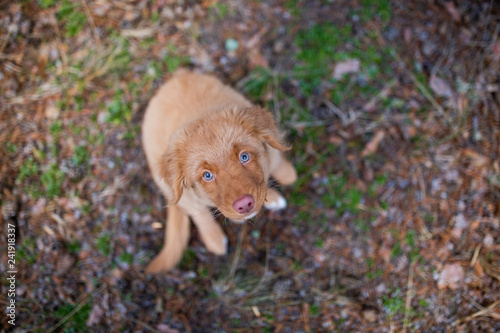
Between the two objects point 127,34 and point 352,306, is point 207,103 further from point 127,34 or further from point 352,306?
point 352,306

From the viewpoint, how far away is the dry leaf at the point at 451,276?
2.90 metres

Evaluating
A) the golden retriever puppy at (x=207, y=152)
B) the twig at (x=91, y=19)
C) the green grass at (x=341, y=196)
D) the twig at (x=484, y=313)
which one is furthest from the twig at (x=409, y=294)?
the twig at (x=91, y=19)

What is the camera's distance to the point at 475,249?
9.65ft

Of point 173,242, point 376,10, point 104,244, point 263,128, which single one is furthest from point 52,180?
point 376,10

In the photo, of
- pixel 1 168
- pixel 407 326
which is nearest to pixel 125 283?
pixel 1 168

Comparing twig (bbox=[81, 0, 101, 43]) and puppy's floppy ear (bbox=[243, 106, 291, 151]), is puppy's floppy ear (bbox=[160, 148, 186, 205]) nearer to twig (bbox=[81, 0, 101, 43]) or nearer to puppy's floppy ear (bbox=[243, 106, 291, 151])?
puppy's floppy ear (bbox=[243, 106, 291, 151])

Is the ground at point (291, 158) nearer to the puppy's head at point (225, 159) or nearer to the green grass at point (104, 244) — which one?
the green grass at point (104, 244)

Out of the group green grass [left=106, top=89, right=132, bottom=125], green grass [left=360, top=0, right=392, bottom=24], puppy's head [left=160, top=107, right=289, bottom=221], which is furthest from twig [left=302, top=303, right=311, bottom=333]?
green grass [left=360, top=0, right=392, bottom=24]

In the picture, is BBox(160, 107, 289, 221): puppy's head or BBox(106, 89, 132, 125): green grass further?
BBox(106, 89, 132, 125): green grass

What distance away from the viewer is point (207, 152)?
7.22 feet

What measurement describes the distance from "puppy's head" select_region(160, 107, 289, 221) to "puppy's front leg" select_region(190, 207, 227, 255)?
52cm

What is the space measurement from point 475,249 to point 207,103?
2.58 meters

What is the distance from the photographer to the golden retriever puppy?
2133 millimetres

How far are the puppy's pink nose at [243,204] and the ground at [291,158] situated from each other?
126 centimetres
